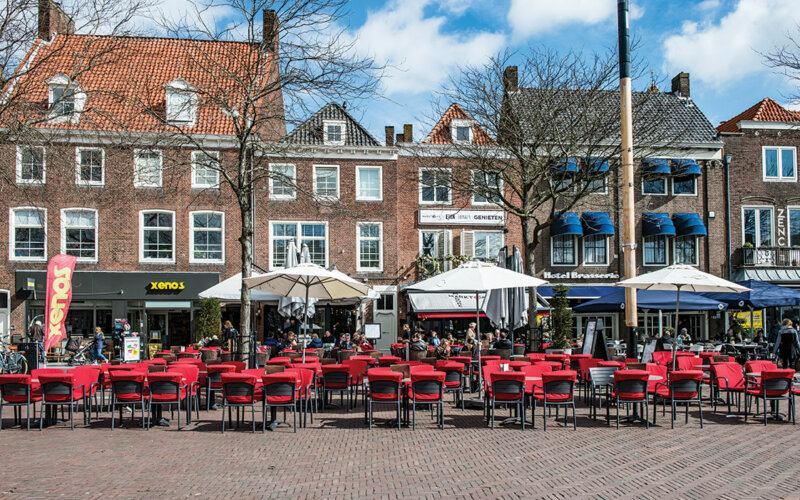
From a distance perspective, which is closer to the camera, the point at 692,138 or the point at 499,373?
the point at 499,373

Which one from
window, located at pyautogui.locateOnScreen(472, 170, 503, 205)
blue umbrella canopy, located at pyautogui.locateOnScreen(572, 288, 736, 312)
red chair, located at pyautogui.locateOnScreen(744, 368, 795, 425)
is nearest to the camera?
red chair, located at pyautogui.locateOnScreen(744, 368, 795, 425)

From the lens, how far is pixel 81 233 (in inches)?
1071

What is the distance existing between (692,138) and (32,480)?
29894mm

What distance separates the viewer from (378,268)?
28797mm

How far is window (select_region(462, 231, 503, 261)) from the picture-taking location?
29.2 meters

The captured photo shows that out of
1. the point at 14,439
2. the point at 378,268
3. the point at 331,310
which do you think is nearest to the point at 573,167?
the point at 378,268

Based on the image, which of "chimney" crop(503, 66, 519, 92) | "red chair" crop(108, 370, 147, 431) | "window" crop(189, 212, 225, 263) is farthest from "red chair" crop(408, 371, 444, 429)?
"window" crop(189, 212, 225, 263)

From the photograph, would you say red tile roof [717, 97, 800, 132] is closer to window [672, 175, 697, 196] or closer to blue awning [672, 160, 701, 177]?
window [672, 175, 697, 196]

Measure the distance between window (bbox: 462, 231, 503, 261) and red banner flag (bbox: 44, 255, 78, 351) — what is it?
16.3 meters

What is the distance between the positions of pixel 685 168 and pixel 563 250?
19.8ft

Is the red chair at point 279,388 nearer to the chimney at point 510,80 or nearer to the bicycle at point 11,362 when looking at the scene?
the bicycle at point 11,362

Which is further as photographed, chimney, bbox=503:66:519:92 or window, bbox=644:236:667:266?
window, bbox=644:236:667:266

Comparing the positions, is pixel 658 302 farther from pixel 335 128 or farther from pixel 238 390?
pixel 335 128

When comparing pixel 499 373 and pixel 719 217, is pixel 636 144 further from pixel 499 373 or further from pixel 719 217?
pixel 499 373
